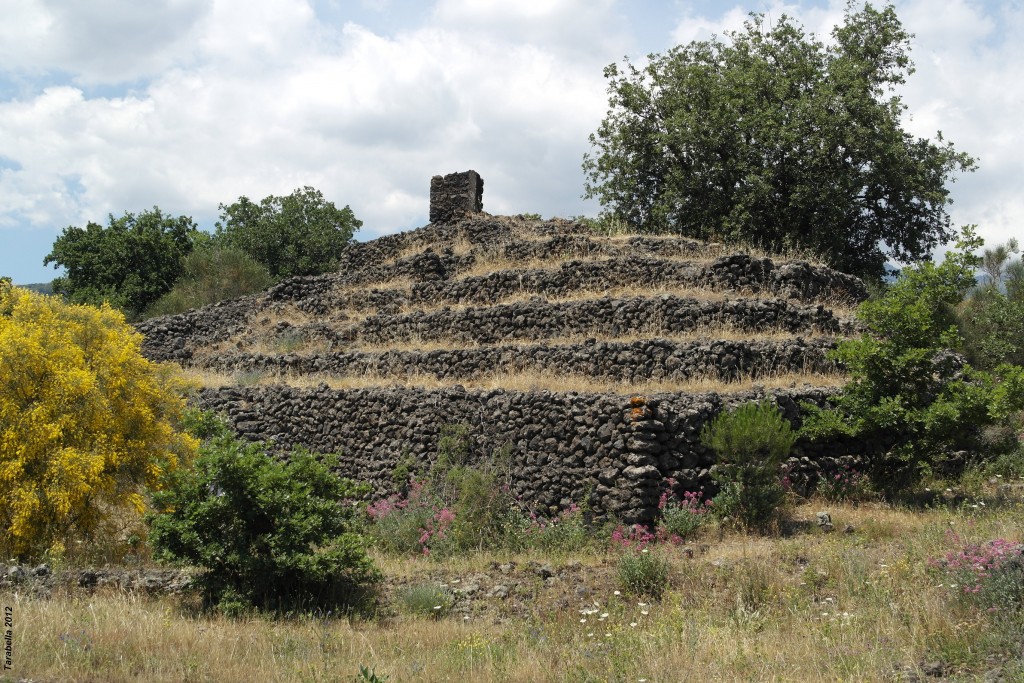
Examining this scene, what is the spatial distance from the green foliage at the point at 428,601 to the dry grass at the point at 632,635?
258 mm

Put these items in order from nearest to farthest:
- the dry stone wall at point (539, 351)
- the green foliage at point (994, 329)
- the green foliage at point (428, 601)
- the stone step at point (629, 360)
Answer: the green foliage at point (428, 601) < the dry stone wall at point (539, 351) < the stone step at point (629, 360) < the green foliage at point (994, 329)

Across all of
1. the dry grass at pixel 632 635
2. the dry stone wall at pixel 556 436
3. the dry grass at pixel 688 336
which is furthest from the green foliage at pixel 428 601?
the dry grass at pixel 688 336

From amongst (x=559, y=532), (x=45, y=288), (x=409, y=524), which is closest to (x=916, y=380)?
(x=559, y=532)

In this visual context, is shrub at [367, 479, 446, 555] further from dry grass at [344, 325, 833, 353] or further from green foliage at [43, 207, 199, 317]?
green foliage at [43, 207, 199, 317]

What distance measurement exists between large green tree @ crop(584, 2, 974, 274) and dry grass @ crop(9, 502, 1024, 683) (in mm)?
20024

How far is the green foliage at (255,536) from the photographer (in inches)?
388

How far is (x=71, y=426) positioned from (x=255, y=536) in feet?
11.1

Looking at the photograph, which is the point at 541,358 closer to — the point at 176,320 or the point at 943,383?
the point at 943,383

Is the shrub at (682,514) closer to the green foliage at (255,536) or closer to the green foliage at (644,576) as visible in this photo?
the green foliage at (644,576)

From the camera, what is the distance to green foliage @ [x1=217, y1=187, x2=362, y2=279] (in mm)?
46656

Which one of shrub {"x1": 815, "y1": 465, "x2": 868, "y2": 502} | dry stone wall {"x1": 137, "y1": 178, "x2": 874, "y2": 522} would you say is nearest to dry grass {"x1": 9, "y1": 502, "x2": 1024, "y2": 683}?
shrub {"x1": 815, "y1": 465, "x2": 868, "y2": 502}

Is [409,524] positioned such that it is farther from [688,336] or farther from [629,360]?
[688,336]

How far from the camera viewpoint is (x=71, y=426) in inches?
461

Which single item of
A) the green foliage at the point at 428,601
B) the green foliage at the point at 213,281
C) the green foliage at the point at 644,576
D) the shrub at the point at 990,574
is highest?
the green foliage at the point at 213,281
